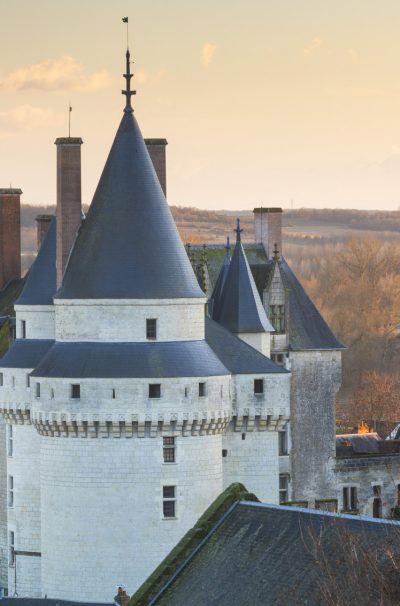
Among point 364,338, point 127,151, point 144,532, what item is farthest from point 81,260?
point 364,338

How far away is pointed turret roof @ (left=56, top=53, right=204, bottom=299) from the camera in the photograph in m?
75.6

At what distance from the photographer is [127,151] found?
7738cm

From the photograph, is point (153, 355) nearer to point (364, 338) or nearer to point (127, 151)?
point (127, 151)

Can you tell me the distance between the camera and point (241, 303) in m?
82.8

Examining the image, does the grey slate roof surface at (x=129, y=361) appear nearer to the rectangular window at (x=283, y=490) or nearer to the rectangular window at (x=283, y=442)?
the rectangular window at (x=283, y=490)

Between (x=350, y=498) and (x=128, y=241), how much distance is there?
19.9 metres

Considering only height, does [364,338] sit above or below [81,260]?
below

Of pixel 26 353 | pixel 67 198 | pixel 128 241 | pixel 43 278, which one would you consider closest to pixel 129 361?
pixel 128 241

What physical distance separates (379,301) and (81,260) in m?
111

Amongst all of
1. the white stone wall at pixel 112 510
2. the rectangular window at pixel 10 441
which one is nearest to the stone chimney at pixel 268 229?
the rectangular window at pixel 10 441

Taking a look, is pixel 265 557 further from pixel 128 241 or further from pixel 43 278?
pixel 43 278

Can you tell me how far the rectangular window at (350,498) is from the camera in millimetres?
91750

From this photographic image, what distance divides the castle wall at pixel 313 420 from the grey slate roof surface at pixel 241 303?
6158mm

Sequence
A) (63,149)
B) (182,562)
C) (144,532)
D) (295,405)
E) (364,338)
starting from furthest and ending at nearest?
(364,338), (295,405), (63,149), (144,532), (182,562)
